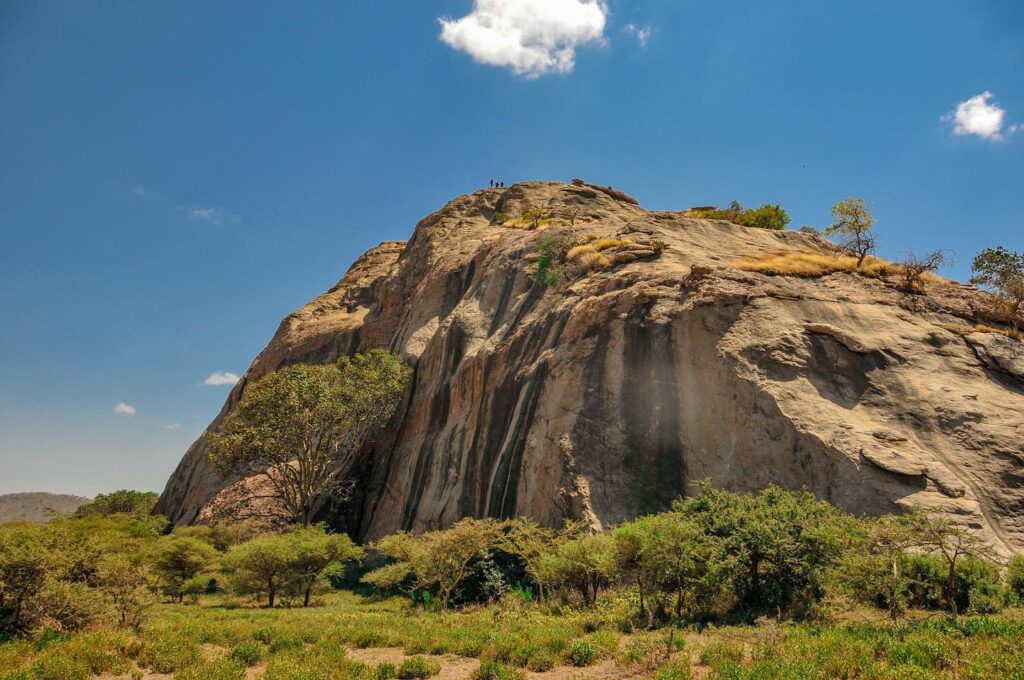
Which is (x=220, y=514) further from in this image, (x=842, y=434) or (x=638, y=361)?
(x=842, y=434)

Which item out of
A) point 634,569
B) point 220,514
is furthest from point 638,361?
point 220,514

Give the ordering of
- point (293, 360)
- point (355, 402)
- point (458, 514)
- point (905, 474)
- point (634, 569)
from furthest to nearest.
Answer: point (293, 360), point (355, 402), point (458, 514), point (905, 474), point (634, 569)

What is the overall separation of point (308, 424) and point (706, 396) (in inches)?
997

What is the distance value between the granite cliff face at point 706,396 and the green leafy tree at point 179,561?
31.7ft

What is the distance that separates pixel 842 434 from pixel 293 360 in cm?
4755

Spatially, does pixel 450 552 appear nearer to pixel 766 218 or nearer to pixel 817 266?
pixel 817 266

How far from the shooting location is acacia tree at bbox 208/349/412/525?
118 feet

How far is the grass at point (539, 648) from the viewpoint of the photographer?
952cm

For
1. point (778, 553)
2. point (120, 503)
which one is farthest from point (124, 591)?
point (120, 503)

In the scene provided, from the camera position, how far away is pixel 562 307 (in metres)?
30.7

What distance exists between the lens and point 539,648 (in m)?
12.9

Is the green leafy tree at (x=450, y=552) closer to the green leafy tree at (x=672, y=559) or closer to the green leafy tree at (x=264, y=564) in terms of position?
the green leafy tree at (x=264, y=564)

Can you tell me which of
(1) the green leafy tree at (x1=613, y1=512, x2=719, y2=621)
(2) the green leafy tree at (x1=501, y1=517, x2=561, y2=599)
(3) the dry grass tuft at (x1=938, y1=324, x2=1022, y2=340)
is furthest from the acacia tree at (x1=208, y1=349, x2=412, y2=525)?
(3) the dry grass tuft at (x1=938, y1=324, x2=1022, y2=340)

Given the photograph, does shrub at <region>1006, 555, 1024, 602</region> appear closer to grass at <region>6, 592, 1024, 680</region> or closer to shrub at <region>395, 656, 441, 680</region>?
grass at <region>6, 592, 1024, 680</region>
